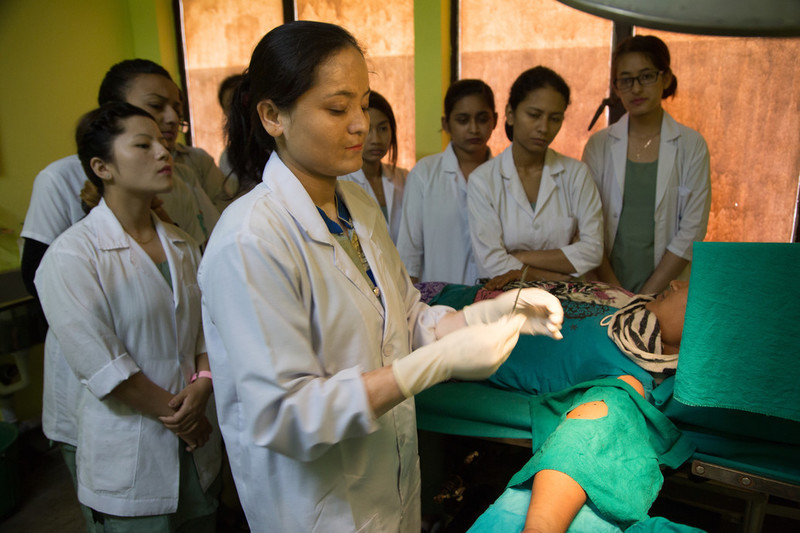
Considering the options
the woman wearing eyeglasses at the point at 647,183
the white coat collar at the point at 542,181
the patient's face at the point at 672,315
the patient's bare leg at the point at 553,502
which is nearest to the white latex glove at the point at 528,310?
the patient's bare leg at the point at 553,502

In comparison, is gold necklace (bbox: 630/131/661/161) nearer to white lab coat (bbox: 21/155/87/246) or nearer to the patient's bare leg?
the patient's bare leg

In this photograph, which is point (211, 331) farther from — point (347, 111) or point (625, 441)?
point (625, 441)

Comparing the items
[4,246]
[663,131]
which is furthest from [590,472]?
[4,246]

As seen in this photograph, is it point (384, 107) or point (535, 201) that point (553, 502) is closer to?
point (535, 201)

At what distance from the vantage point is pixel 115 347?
4.44 feet

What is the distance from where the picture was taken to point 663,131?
2348mm

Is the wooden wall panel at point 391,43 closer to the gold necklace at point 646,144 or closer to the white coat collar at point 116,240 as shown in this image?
the gold necklace at point 646,144

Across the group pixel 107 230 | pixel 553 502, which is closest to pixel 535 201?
pixel 553 502

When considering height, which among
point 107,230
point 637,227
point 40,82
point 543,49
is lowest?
point 637,227

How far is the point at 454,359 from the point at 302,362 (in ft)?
0.82

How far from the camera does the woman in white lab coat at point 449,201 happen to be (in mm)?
2465

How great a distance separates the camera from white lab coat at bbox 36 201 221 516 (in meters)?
1.32

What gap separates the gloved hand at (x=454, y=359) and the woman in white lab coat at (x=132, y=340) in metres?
0.86

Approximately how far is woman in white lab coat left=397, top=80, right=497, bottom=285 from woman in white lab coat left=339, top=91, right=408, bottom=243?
14 centimetres
